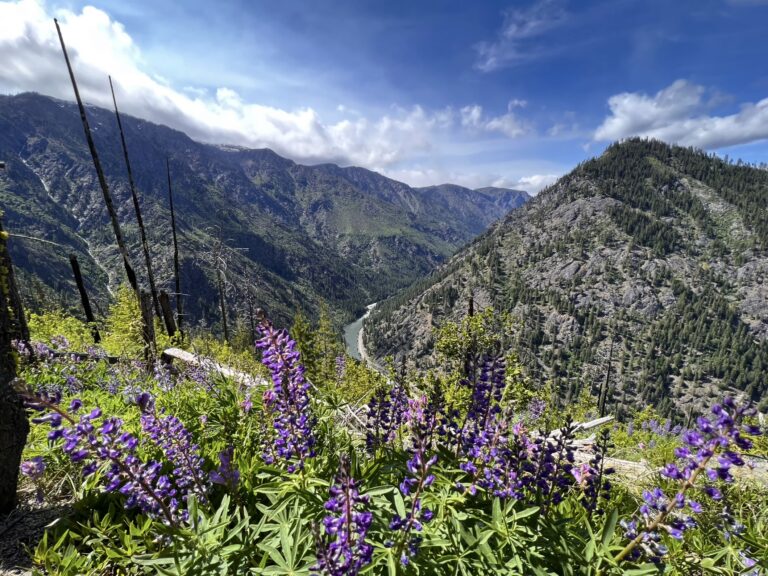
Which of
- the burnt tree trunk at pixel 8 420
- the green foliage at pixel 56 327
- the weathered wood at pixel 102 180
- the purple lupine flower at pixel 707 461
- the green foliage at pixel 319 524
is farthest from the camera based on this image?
the green foliage at pixel 56 327

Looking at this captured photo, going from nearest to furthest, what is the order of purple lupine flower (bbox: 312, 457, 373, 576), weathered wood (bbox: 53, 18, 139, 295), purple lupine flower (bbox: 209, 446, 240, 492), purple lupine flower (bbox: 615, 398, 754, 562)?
purple lupine flower (bbox: 312, 457, 373, 576), purple lupine flower (bbox: 615, 398, 754, 562), purple lupine flower (bbox: 209, 446, 240, 492), weathered wood (bbox: 53, 18, 139, 295)

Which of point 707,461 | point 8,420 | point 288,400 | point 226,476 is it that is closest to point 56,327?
point 8,420

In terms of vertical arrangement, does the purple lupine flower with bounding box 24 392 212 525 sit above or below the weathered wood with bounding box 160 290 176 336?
above

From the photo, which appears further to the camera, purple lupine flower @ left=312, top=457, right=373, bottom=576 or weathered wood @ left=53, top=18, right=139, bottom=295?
weathered wood @ left=53, top=18, right=139, bottom=295

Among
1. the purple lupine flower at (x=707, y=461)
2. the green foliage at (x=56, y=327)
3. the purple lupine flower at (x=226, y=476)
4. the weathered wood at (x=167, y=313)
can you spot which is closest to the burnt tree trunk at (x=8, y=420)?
the purple lupine flower at (x=226, y=476)

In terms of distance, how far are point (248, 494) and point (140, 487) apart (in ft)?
3.83

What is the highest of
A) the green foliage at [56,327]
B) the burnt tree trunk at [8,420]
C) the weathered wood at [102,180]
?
the weathered wood at [102,180]

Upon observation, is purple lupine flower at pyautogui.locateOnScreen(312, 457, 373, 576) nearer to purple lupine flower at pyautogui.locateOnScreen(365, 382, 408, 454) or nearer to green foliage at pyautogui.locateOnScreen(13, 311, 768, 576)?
green foliage at pyautogui.locateOnScreen(13, 311, 768, 576)

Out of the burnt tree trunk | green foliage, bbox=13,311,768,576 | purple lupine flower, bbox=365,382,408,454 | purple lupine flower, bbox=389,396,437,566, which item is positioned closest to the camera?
purple lupine flower, bbox=389,396,437,566

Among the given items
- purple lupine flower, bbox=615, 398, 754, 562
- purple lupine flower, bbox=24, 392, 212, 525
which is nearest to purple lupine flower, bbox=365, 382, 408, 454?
Result: purple lupine flower, bbox=24, 392, 212, 525

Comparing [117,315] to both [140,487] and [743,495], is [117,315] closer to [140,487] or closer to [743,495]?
[140,487]

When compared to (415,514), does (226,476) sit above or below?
below

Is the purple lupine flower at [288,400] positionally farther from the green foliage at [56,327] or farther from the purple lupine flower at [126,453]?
the green foliage at [56,327]

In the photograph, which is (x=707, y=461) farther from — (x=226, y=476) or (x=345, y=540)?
(x=226, y=476)
